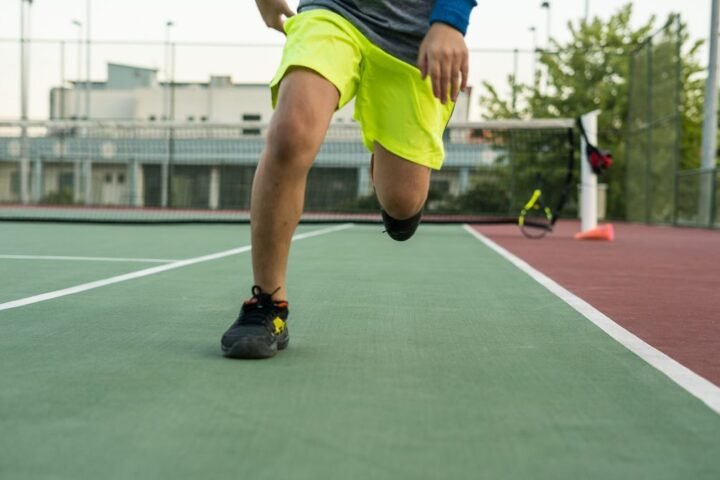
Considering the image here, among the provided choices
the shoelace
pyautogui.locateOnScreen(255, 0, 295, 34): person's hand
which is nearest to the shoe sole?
the shoelace

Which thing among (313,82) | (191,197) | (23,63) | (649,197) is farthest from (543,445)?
(23,63)

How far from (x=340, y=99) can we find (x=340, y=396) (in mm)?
1097

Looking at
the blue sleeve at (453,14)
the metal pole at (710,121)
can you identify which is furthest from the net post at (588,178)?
the blue sleeve at (453,14)

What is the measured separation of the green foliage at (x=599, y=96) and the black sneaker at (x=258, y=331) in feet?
67.5

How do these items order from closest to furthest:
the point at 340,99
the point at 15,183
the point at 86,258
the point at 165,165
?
the point at 340,99, the point at 86,258, the point at 165,165, the point at 15,183

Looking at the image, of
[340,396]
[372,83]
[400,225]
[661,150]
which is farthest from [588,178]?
[340,396]

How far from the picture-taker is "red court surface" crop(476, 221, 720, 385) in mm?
3338

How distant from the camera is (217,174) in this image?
69.2ft

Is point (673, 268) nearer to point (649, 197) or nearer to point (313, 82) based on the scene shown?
point (313, 82)

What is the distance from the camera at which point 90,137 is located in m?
22.1

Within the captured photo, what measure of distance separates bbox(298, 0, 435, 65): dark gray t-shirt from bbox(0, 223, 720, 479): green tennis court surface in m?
0.96

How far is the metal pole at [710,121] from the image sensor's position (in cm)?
1803

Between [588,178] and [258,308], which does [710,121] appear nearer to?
[588,178]

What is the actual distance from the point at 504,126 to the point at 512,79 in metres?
10.8
